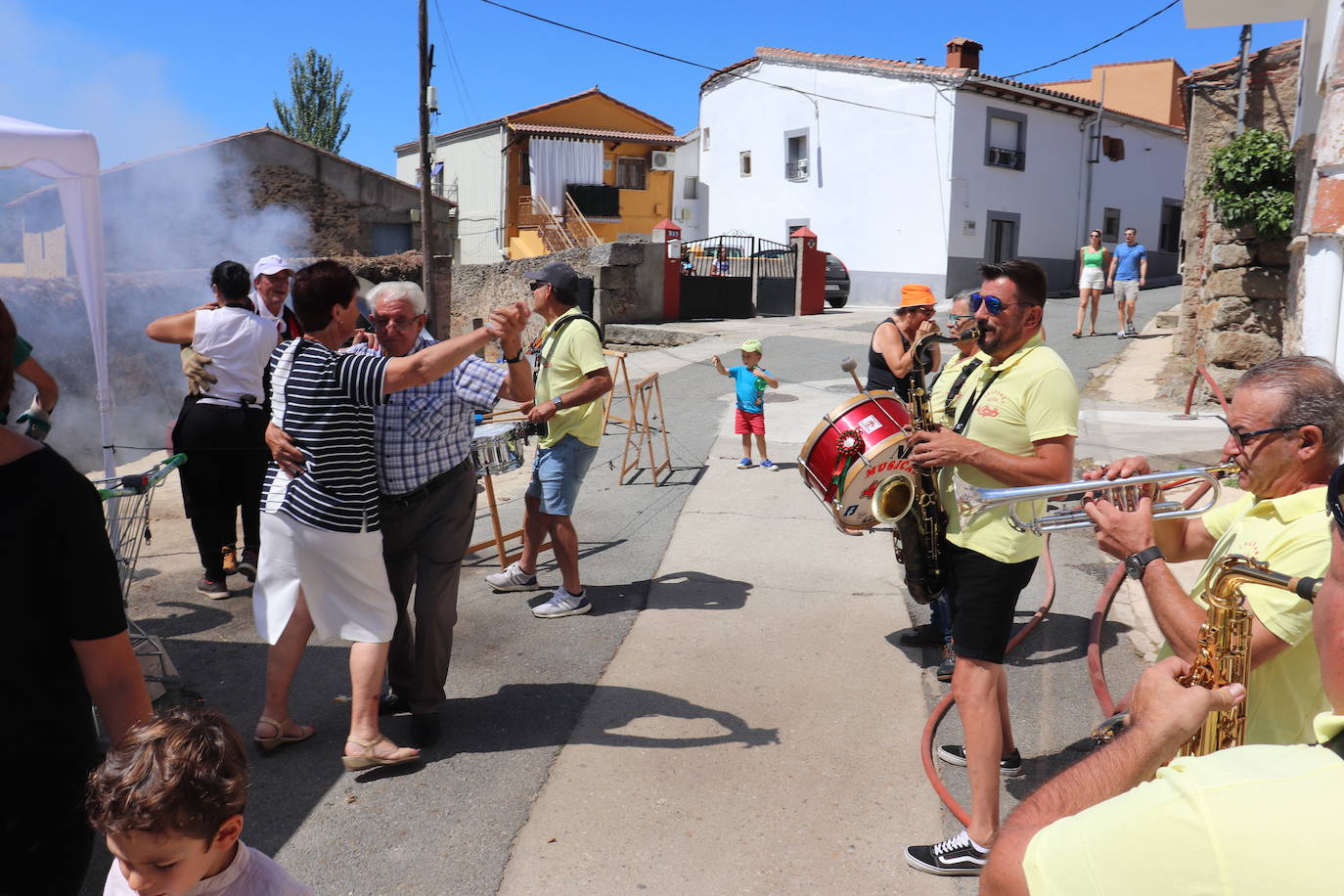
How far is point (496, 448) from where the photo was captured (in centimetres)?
476

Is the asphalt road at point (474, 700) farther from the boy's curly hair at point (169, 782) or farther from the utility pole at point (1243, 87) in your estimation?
the utility pole at point (1243, 87)

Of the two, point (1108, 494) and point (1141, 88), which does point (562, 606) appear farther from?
point (1141, 88)

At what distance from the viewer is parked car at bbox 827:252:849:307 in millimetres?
24844

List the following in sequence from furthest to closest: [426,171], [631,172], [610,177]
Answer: [631,172] → [610,177] → [426,171]

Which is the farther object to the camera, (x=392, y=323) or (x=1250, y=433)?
(x=392, y=323)

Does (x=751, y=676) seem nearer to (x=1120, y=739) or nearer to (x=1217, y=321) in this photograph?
(x=1120, y=739)

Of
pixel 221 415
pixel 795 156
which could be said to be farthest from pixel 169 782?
pixel 795 156

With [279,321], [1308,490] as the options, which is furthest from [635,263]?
[1308,490]

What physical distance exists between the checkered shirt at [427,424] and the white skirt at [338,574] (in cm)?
29

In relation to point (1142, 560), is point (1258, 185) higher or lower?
higher

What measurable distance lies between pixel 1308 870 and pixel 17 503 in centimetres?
204

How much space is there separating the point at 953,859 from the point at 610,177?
34.3 m

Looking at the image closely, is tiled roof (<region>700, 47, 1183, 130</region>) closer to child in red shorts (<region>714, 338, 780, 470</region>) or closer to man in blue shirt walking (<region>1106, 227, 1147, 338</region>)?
man in blue shirt walking (<region>1106, 227, 1147, 338</region>)

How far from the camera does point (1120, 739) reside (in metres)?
1.54
